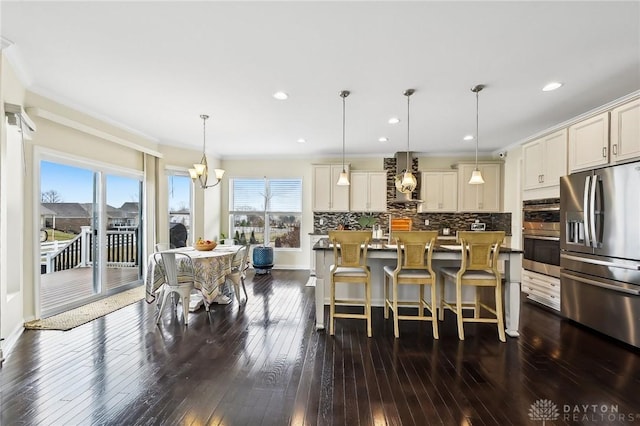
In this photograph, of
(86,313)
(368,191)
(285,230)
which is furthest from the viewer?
(285,230)

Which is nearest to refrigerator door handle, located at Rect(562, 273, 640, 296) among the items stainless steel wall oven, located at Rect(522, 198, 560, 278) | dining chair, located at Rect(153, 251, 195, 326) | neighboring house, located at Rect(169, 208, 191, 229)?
stainless steel wall oven, located at Rect(522, 198, 560, 278)

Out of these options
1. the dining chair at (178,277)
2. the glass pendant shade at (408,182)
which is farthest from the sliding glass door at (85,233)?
the glass pendant shade at (408,182)

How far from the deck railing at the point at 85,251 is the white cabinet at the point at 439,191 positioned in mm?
5670

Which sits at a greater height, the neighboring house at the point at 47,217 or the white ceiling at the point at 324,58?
the white ceiling at the point at 324,58

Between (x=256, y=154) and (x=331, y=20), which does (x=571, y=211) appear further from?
(x=256, y=154)

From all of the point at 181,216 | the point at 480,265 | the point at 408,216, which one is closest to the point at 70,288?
the point at 181,216

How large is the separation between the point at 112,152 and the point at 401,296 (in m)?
4.78

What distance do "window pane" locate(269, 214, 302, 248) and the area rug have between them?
3024mm

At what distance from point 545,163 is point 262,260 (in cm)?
524

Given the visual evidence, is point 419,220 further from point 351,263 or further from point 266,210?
point 351,263

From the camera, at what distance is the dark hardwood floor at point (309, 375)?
1854 millimetres

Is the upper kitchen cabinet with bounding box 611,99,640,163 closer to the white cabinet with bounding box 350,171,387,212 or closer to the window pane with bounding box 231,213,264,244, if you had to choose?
the white cabinet with bounding box 350,171,387,212

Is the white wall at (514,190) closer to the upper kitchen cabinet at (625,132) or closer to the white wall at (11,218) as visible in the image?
the upper kitchen cabinet at (625,132)

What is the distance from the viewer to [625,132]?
3.00 metres
